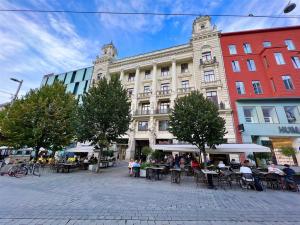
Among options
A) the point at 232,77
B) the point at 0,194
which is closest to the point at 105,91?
the point at 0,194

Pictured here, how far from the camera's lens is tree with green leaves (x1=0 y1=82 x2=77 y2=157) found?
633 inches

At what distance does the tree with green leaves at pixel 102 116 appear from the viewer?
13.4 metres

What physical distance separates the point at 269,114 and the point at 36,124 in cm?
2904

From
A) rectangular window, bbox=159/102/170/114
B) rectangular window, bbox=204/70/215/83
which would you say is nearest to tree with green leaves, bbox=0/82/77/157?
rectangular window, bbox=159/102/170/114

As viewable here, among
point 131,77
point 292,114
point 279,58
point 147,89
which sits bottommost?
point 292,114

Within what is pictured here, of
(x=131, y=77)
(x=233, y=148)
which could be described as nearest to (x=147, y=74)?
(x=131, y=77)

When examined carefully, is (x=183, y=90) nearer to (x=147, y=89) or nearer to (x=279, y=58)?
(x=147, y=89)

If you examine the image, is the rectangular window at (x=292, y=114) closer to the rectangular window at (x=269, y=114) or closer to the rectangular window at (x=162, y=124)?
the rectangular window at (x=269, y=114)

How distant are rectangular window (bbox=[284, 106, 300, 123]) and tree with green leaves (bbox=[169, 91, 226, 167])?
13776 mm

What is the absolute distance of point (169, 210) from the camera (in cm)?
509

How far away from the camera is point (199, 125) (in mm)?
11250

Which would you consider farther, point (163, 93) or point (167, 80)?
point (167, 80)

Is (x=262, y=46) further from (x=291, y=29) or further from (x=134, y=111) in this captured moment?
(x=134, y=111)

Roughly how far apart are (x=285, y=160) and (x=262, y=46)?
17.5 m
